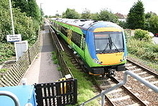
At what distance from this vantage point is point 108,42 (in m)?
7.30

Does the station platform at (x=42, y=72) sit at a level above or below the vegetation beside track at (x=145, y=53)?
below

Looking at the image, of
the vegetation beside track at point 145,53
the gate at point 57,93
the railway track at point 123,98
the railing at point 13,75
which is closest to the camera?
Result: the gate at point 57,93

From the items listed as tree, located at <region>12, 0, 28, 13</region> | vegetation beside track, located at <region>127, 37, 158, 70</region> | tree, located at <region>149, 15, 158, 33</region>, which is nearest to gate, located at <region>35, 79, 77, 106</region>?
vegetation beside track, located at <region>127, 37, 158, 70</region>

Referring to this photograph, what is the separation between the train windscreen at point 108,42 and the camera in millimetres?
7191

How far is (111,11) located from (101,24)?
24.3 meters

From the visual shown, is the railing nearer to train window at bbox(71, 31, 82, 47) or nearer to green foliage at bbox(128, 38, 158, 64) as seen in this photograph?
train window at bbox(71, 31, 82, 47)

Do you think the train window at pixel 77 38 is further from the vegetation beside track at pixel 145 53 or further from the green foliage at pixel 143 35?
the green foliage at pixel 143 35

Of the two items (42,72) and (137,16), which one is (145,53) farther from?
(137,16)

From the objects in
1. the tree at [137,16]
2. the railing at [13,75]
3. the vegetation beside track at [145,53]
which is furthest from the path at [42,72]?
the tree at [137,16]

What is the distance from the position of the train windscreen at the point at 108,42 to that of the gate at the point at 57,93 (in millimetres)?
2411

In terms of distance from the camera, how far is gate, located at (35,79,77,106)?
17.5 feet

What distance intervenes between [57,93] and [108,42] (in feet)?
11.8

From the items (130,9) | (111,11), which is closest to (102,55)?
(111,11)

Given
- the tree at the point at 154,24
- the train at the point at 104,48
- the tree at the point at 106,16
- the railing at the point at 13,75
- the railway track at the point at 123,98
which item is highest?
the tree at the point at 106,16
